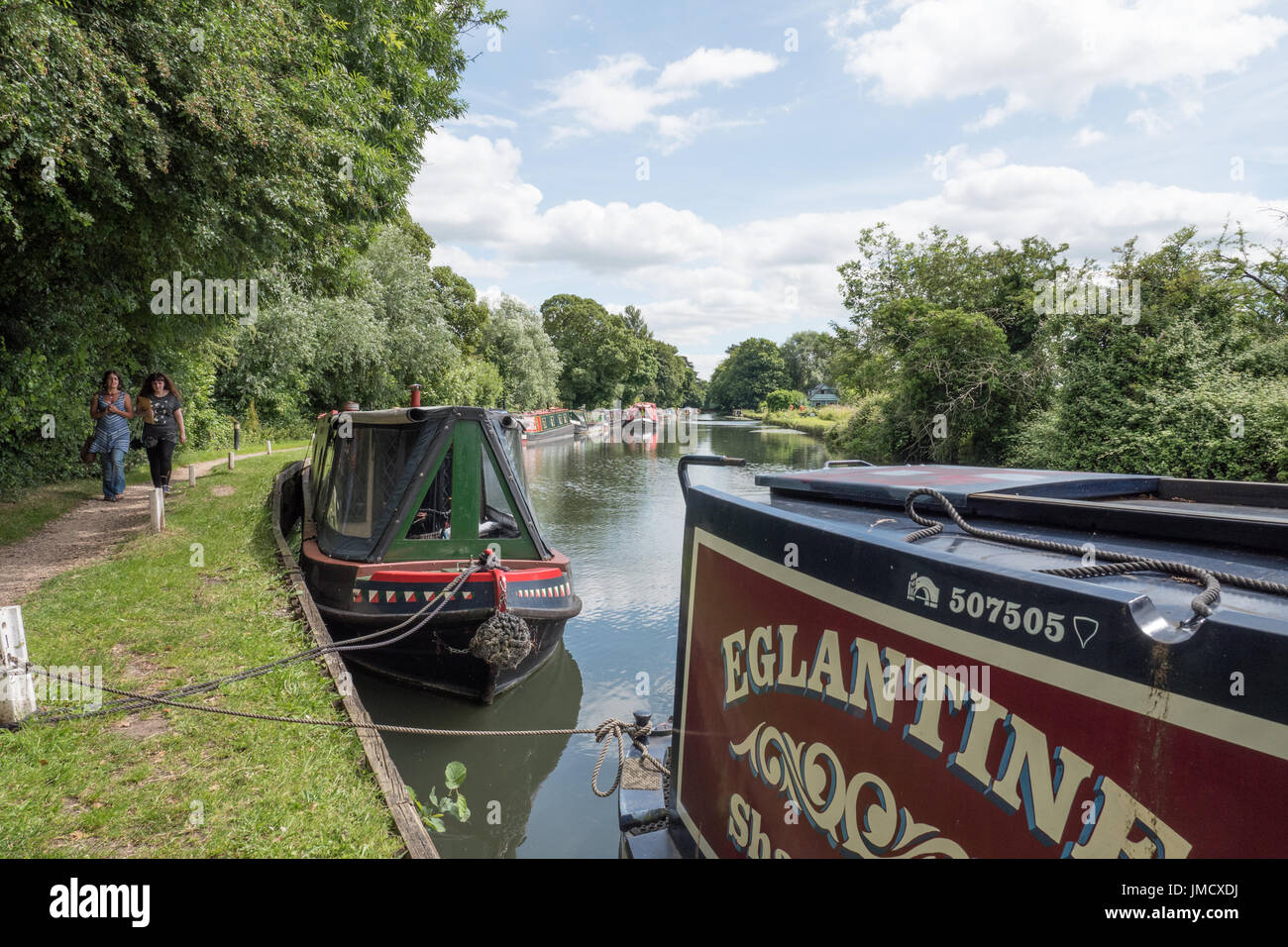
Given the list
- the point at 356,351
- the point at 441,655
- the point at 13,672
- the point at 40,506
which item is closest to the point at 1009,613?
the point at 13,672

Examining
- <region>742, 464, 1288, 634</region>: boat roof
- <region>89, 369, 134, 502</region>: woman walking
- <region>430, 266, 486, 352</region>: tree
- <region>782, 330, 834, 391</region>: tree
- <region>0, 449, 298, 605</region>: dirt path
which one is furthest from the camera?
<region>782, 330, 834, 391</region>: tree

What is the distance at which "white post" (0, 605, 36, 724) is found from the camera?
11.6 feet

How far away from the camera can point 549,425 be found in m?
37.4

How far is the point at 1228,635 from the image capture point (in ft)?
3.31

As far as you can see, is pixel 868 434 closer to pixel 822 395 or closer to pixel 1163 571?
pixel 1163 571

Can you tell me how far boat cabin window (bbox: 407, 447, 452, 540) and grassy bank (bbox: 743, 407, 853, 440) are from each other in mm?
32601

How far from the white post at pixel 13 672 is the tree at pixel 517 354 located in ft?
131

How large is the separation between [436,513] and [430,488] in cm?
26

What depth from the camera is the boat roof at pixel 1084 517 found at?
5.57 ft

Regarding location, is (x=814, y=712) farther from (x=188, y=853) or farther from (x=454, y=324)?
(x=454, y=324)

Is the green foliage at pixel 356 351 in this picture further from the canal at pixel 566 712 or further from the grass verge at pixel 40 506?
the canal at pixel 566 712

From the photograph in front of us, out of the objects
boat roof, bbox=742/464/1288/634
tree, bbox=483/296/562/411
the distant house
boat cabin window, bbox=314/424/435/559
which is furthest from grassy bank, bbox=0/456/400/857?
the distant house

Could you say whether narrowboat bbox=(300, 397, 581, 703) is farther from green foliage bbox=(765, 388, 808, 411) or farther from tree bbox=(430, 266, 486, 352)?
green foliage bbox=(765, 388, 808, 411)

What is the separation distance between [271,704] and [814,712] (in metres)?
3.66
